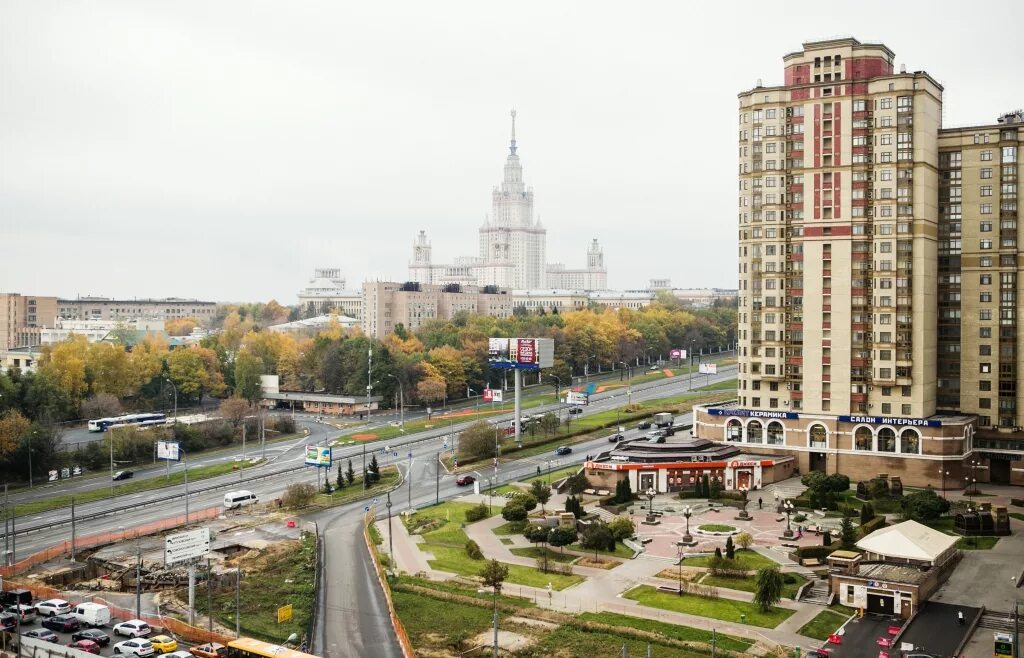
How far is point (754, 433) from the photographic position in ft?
353

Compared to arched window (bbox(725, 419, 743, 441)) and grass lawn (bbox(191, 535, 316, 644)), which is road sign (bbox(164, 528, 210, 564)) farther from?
arched window (bbox(725, 419, 743, 441))

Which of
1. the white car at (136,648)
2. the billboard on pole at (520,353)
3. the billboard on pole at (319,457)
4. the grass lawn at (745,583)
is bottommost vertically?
the grass lawn at (745,583)

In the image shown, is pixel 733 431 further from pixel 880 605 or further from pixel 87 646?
pixel 87 646

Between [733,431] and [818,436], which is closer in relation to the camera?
[818,436]

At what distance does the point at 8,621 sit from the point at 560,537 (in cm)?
3716

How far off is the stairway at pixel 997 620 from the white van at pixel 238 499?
6328 centimetres

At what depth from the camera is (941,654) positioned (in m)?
52.9

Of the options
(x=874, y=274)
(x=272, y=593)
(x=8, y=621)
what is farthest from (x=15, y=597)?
(x=874, y=274)

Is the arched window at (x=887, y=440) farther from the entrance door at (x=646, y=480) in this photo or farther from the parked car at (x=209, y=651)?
the parked car at (x=209, y=651)

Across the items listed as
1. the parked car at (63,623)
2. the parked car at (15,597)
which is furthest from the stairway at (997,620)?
the parked car at (15,597)

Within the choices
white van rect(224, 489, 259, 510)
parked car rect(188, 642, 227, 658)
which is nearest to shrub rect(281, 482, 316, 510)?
white van rect(224, 489, 259, 510)

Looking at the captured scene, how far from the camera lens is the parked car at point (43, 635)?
181 ft

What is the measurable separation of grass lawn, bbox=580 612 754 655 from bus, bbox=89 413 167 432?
84.9 metres

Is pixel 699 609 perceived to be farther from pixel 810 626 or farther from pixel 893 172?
pixel 893 172
